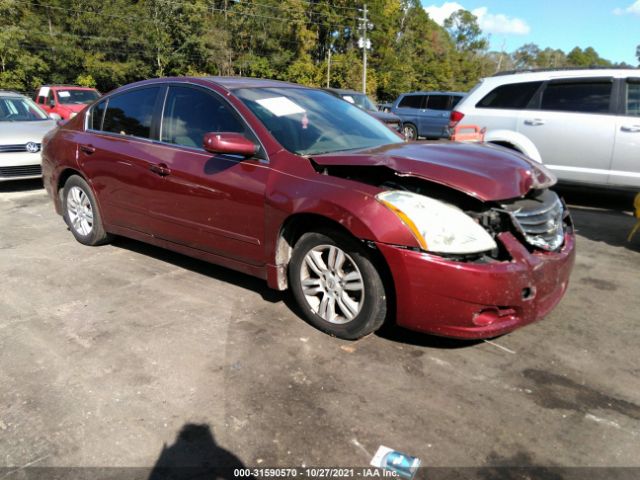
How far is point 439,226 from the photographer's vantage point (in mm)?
2887

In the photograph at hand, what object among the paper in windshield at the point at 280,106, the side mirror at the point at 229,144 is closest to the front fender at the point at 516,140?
the paper in windshield at the point at 280,106

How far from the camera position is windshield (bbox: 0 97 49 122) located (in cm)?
909

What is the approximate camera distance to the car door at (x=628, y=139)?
6504 mm

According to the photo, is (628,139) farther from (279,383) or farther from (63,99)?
(63,99)

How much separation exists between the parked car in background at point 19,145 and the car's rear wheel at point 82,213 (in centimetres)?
349

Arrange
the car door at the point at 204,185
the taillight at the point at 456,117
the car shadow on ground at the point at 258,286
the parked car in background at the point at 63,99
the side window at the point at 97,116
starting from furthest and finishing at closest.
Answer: the parked car in background at the point at 63,99 < the taillight at the point at 456,117 < the side window at the point at 97,116 < the car door at the point at 204,185 < the car shadow on ground at the point at 258,286

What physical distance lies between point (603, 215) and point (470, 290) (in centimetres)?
504

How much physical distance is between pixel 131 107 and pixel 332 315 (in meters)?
2.77

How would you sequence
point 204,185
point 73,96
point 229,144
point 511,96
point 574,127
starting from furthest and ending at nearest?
point 73,96
point 511,96
point 574,127
point 204,185
point 229,144

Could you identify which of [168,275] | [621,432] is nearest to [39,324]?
[168,275]

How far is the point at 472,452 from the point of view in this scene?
91.8 inches

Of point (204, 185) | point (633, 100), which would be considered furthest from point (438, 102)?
point (204, 185)

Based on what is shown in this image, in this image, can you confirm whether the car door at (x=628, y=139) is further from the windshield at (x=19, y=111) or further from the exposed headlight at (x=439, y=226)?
the windshield at (x=19, y=111)

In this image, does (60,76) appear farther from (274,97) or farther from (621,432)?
(621,432)
